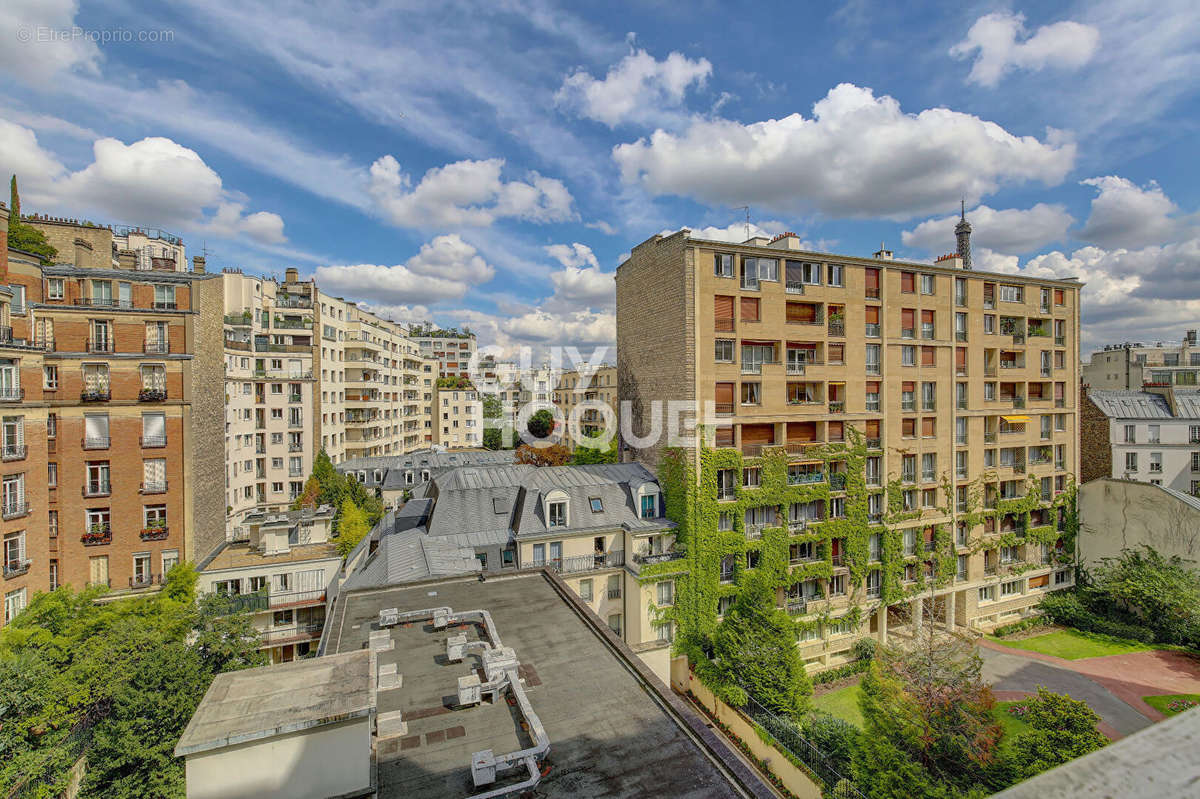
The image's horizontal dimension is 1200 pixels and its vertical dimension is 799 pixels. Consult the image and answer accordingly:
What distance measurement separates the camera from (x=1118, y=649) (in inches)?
1302

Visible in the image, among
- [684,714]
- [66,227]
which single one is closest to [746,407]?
[684,714]

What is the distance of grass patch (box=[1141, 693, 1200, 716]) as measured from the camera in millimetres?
26312

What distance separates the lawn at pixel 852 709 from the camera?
24844 millimetres

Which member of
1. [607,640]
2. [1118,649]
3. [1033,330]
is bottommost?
[1118,649]

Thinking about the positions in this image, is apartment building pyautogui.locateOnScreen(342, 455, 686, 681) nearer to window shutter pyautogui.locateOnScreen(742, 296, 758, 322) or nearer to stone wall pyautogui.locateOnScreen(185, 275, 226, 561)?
stone wall pyautogui.locateOnScreen(185, 275, 226, 561)

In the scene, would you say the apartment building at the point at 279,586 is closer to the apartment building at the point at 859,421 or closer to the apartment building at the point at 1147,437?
the apartment building at the point at 859,421

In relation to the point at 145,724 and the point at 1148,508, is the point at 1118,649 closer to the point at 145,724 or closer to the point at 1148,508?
the point at 1148,508

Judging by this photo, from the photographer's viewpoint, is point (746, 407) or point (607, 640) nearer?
point (607, 640)

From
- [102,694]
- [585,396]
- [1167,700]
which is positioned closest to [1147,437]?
[1167,700]

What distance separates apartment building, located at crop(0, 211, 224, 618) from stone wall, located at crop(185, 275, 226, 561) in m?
0.21

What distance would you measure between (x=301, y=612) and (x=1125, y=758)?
33114mm

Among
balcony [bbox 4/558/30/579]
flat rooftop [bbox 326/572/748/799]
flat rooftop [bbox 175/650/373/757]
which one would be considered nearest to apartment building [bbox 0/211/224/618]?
balcony [bbox 4/558/30/579]

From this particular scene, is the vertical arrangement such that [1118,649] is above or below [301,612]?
below

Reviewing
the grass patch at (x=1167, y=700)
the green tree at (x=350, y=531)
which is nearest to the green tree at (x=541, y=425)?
the green tree at (x=350, y=531)
